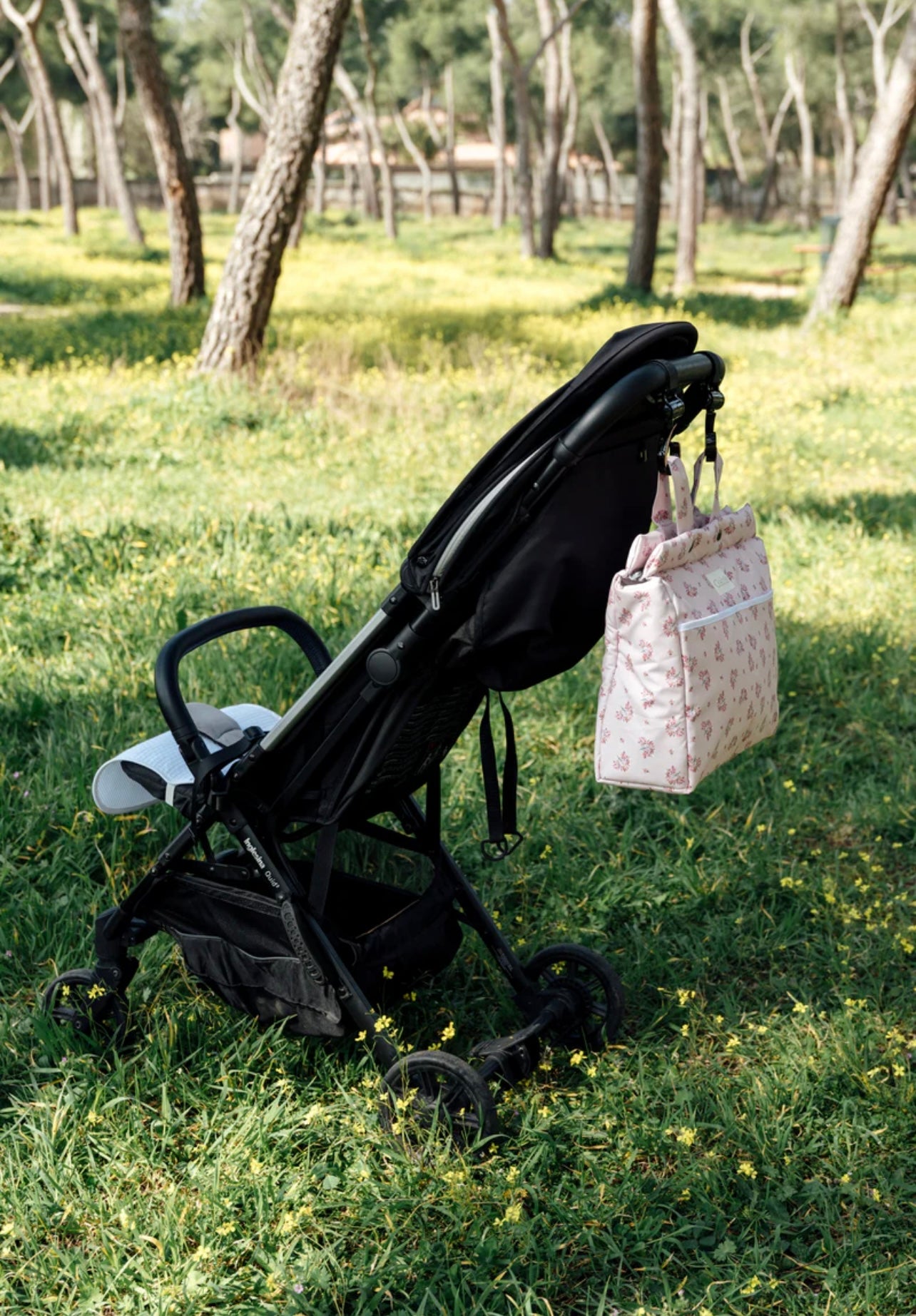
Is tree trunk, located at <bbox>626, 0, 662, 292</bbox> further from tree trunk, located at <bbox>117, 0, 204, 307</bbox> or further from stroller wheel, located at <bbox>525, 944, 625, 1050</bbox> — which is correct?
stroller wheel, located at <bbox>525, 944, 625, 1050</bbox>

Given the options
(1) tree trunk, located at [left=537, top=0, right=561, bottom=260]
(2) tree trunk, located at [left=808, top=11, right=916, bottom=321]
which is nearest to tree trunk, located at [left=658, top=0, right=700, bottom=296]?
(1) tree trunk, located at [left=537, top=0, right=561, bottom=260]

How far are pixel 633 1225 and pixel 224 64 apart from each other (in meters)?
57.8

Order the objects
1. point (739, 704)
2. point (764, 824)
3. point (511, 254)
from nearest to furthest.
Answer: point (739, 704) → point (764, 824) → point (511, 254)

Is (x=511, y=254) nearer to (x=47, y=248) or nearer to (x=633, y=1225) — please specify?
(x=47, y=248)

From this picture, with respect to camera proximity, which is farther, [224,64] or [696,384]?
[224,64]

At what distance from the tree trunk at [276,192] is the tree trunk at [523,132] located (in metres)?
16.8

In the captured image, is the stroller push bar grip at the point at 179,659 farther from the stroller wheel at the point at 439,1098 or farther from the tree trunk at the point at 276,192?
the tree trunk at the point at 276,192

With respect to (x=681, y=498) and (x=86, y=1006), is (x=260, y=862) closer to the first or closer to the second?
(x=86, y=1006)

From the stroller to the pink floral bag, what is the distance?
0.12 meters

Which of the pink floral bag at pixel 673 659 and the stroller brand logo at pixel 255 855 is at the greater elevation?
the pink floral bag at pixel 673 659

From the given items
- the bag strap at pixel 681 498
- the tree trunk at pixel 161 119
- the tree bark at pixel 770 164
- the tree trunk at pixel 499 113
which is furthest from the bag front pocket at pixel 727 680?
the tree bark at pixel 770 164

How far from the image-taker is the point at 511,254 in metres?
28.6

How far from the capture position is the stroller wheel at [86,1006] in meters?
3.03

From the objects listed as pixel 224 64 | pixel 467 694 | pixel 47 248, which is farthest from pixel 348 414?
pixel 224 64
